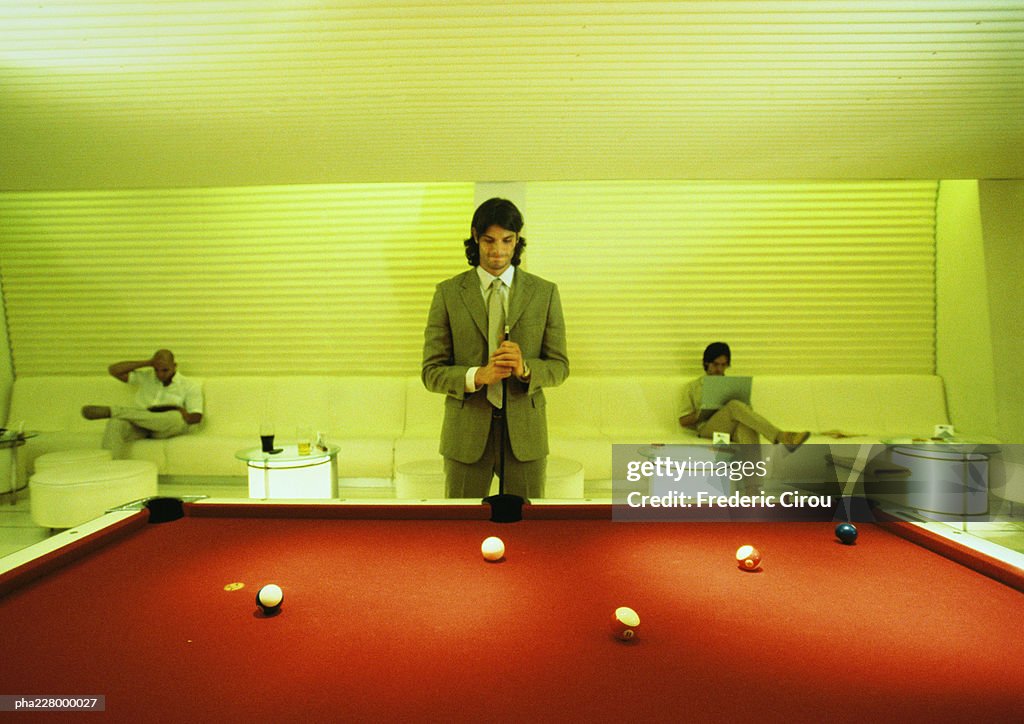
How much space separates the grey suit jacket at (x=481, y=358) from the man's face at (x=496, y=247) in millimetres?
74

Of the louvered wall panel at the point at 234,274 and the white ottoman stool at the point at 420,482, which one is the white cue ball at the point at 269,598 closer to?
the white ottoman stool at the point at 420,482

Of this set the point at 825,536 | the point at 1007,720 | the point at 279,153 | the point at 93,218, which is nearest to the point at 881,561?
the point at 825,536

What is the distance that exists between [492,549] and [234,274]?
4877 mm

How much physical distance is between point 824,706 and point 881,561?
786 mm

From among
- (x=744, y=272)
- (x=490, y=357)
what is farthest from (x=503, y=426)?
(x=744, y=272)

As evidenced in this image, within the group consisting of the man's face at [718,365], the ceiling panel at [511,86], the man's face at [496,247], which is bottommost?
the man's face at [718,365]

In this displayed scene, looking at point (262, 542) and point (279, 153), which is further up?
point (279, 153)

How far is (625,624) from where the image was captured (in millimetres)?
1154

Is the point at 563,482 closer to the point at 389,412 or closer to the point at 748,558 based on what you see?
the point at 389,412

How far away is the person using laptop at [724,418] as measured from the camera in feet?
15.3

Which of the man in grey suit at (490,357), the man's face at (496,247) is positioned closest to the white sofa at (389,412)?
the man in grey suit at (490,357)

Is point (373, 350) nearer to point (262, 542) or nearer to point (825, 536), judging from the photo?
point (262, 542)

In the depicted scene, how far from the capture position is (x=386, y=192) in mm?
5441

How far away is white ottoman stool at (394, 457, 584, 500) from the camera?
3857 millimetres
